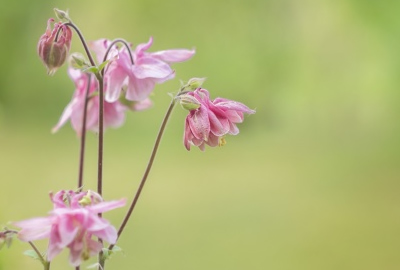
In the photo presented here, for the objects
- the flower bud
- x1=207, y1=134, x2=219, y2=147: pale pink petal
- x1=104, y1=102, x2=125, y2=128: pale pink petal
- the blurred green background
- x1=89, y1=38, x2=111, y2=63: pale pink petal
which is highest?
x1=89, y1=38, x2=111, y2=63: pale pink petal

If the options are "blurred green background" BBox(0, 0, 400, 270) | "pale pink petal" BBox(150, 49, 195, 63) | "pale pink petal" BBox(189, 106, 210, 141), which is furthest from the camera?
"blurred green background" BBox(0, 0, 400, 270)

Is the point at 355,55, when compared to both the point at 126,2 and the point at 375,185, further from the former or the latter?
the point at 126,2

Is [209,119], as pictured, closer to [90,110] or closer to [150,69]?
[150,69]

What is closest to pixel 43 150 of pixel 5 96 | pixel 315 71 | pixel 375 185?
pixel 5 96

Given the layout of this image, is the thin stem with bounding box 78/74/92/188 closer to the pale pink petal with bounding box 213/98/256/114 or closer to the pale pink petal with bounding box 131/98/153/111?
the pale pink petal with bounding box 131/98/153/111

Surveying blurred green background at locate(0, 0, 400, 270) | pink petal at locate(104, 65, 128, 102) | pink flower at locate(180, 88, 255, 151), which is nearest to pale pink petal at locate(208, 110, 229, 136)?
pink flower at locate(180, 88, 255, 151)

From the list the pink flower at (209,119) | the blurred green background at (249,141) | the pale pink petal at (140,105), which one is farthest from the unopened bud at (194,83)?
the blurred green background at (249,141)

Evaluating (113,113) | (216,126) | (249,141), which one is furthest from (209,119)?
(249,141)
